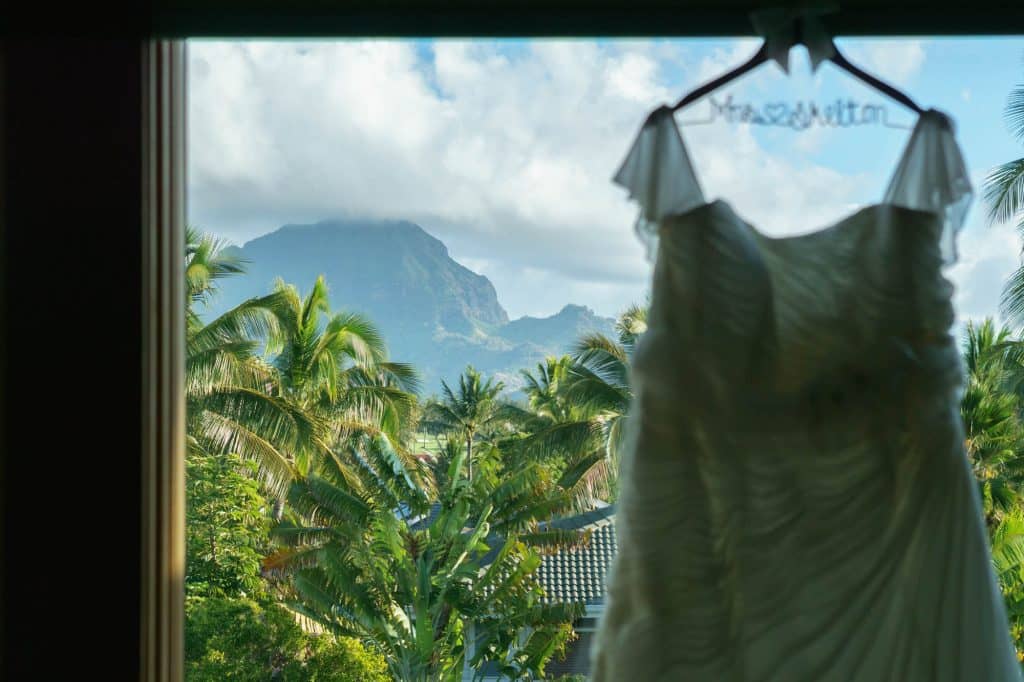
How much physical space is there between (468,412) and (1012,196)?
626cm

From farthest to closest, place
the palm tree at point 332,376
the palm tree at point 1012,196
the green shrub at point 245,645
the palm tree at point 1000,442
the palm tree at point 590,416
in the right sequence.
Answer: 1. the palm tree at point 332,376
2. the palm tree at point 590,416
3. the green shrub at point 245,645
4. the palm tree at point 1000,442
5. the palm tree at point 1012,196

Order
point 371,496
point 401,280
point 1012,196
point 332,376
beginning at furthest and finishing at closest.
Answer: point 401,280 → point 332,376 → point 371,496 → point 1012,196

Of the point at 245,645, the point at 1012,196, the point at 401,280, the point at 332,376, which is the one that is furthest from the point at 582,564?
the point at 401,280

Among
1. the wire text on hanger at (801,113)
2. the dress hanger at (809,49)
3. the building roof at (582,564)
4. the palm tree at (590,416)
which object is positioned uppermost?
the palm tree at (590,416)

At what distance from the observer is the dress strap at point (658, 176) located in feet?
2.46

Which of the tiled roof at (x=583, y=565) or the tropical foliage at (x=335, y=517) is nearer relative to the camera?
the tropical foliage at (x=335, y=517)

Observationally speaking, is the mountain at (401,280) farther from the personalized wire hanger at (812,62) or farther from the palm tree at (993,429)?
the personalized wire hanger at (812,62)

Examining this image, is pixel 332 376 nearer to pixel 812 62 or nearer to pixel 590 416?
pixel 590 416

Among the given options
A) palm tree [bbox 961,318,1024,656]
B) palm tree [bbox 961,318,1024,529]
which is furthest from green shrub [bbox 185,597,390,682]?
palm tree [bbox 961,318,1024,529]

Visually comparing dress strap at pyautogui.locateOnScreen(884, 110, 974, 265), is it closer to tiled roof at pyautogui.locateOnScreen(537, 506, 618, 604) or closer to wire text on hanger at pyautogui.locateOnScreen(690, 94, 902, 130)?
wire text on hanger at pyautogui.locateOnScreen(690, 94, 902, 130)

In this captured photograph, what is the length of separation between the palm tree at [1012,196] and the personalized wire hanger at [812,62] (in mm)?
4220

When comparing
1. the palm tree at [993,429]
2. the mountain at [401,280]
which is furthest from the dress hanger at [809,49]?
the mountain at [401,280]
